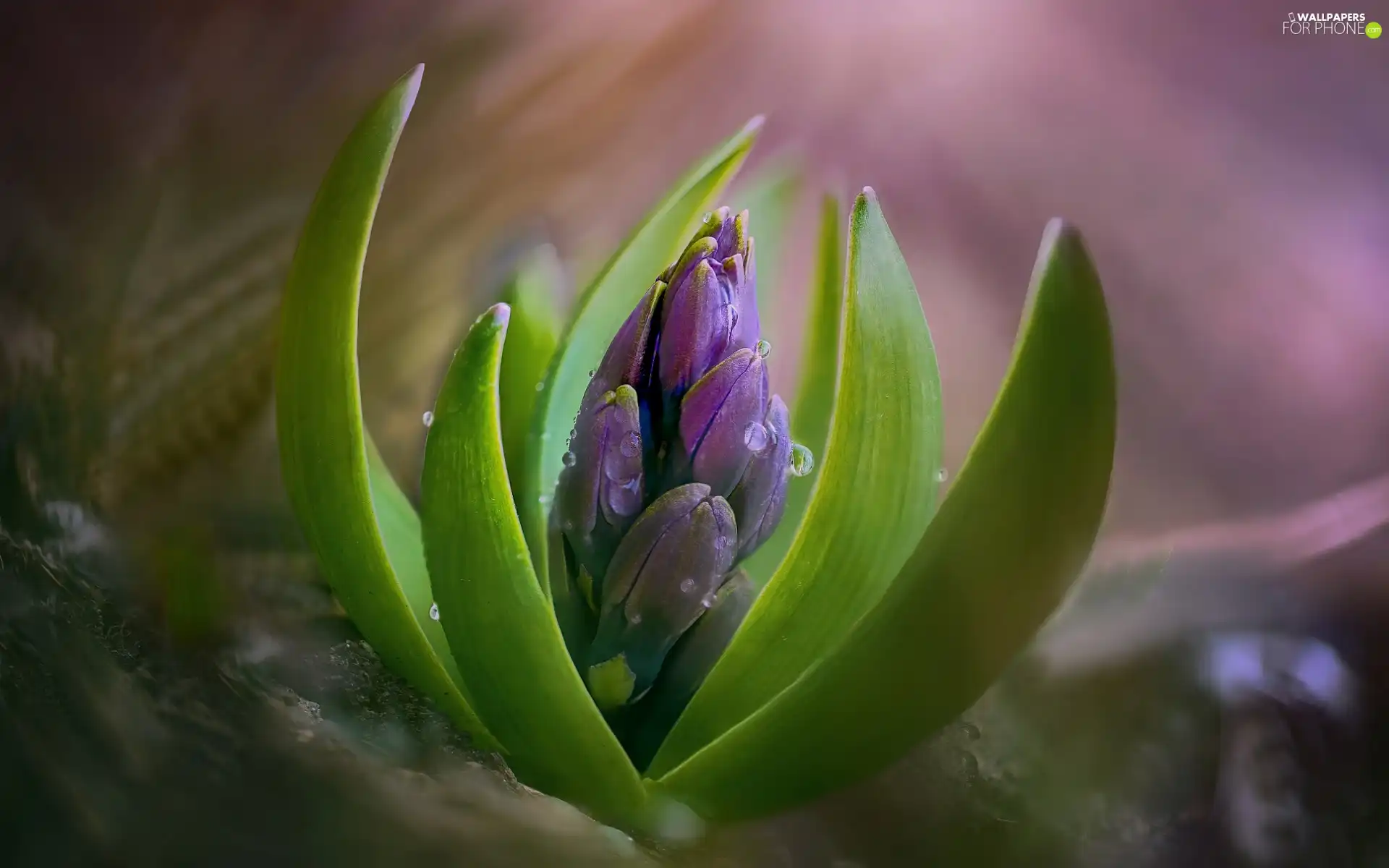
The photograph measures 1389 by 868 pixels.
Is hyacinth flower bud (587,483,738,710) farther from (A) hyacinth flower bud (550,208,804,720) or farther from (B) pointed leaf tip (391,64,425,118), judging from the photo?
(B) pointed leaf tip (391,64,425,118)

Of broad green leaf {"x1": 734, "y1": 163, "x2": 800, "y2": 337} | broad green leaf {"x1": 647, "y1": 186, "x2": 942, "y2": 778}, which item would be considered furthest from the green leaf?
broad green leaf {"x1": 734, "y1": 163, "x2": 800, "y2": 337}

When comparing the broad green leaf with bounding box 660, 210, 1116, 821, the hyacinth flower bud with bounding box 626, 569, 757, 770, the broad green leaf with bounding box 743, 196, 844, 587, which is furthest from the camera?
the broad green leaf with bounding box 743, 196, 844, 587

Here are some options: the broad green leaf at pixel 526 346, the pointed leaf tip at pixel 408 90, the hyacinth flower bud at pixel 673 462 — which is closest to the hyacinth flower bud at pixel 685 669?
the hyacinth flower bud at pixel 673 462

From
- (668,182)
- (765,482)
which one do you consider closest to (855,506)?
(765,482)

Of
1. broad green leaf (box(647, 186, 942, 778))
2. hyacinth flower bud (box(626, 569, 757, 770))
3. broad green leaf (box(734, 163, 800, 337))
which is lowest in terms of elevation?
hyacinth flower bud (box(626, 569, 757, 770))

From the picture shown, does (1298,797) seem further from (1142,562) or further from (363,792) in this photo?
(363,792)

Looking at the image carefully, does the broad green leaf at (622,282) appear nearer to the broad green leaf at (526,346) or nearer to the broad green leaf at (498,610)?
the broad green leaf at (526,346)

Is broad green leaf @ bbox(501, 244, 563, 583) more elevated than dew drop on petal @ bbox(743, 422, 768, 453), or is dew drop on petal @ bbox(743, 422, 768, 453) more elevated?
broad green leaf @ bbox(501, 244, 563, 583)

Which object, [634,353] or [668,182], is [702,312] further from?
[668,182]
